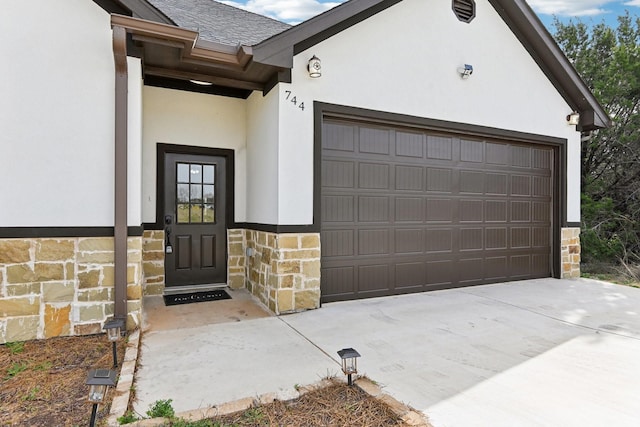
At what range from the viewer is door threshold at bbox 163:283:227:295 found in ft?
17.7

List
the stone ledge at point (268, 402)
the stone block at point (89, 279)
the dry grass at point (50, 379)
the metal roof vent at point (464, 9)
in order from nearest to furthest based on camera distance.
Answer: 1. the stone ledge at point (268, 402)
2. the dry grass at point (50, 379)
3. the stone block at point (89, 279)
4. the metal roof vent at point (464, 9)

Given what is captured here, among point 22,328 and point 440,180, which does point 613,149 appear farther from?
point 22,328

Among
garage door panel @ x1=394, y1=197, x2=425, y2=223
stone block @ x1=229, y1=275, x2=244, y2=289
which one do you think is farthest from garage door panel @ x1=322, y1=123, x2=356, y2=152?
stone block @ x1=229, y1=275, x2=244, y2=289

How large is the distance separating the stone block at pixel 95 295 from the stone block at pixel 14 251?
586 millimetres

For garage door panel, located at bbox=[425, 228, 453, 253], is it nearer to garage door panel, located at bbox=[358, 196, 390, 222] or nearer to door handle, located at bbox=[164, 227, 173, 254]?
garage door panel, located at bbox=[358, 196, 390, 222]

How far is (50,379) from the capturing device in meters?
2.81

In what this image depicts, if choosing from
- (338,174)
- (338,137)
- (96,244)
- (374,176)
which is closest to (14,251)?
(96,244)

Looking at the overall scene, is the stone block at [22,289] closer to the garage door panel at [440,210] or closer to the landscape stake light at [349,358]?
the landscape stake light at [349,358]

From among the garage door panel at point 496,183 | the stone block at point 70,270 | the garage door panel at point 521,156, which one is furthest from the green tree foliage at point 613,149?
the stone block at point 70,270

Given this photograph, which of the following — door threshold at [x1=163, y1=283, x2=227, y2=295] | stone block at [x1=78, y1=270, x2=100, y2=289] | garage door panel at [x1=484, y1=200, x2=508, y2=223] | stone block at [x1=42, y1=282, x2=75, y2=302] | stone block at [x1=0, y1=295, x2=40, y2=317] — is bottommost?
door threshold at [x1=163, y1=283, x2=227, y2=295]

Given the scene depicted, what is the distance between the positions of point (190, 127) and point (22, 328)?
3.15 m

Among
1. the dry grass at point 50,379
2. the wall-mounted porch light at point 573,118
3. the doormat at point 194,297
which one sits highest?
the wall-mounted porch light at point 573,118

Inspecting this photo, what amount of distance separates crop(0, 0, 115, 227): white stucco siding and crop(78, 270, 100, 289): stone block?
497 mm

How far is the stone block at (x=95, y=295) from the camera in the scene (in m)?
3.74
